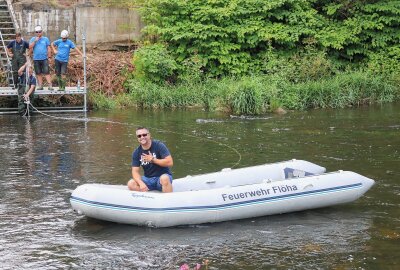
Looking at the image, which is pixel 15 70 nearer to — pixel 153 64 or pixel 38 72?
pixel 38 72

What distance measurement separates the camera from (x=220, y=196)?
9.83 m

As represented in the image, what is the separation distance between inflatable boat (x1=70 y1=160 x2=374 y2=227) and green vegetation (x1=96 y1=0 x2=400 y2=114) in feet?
37.2

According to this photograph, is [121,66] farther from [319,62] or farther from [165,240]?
[165,240]

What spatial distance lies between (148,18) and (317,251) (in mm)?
17967

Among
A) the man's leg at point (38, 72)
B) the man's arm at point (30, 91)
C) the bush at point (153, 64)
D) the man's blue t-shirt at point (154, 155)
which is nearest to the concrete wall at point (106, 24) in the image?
the bush at point (153, 64)

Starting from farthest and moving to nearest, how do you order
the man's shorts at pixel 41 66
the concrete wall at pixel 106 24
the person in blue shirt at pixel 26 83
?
the concrete wall at pixel 106 24 → the man's shorts at pixel 41 66 → the person in blue shirt at pixel 26 83

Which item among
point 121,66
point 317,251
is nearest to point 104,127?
point 121,66

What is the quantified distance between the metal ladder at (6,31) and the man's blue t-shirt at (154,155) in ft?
39.6

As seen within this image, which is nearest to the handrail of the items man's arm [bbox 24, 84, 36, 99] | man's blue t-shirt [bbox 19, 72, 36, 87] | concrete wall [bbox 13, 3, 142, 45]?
concrete wall [bbox 13, 3, 142, 45]

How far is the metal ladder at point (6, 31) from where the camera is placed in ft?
71.1

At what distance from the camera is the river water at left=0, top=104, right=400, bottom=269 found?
339 inches

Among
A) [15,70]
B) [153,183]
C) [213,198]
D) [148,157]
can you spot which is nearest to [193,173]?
[153,183]

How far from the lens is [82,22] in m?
25.5

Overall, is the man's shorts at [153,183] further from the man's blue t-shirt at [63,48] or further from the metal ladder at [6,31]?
the metal ladder at [6,31]
